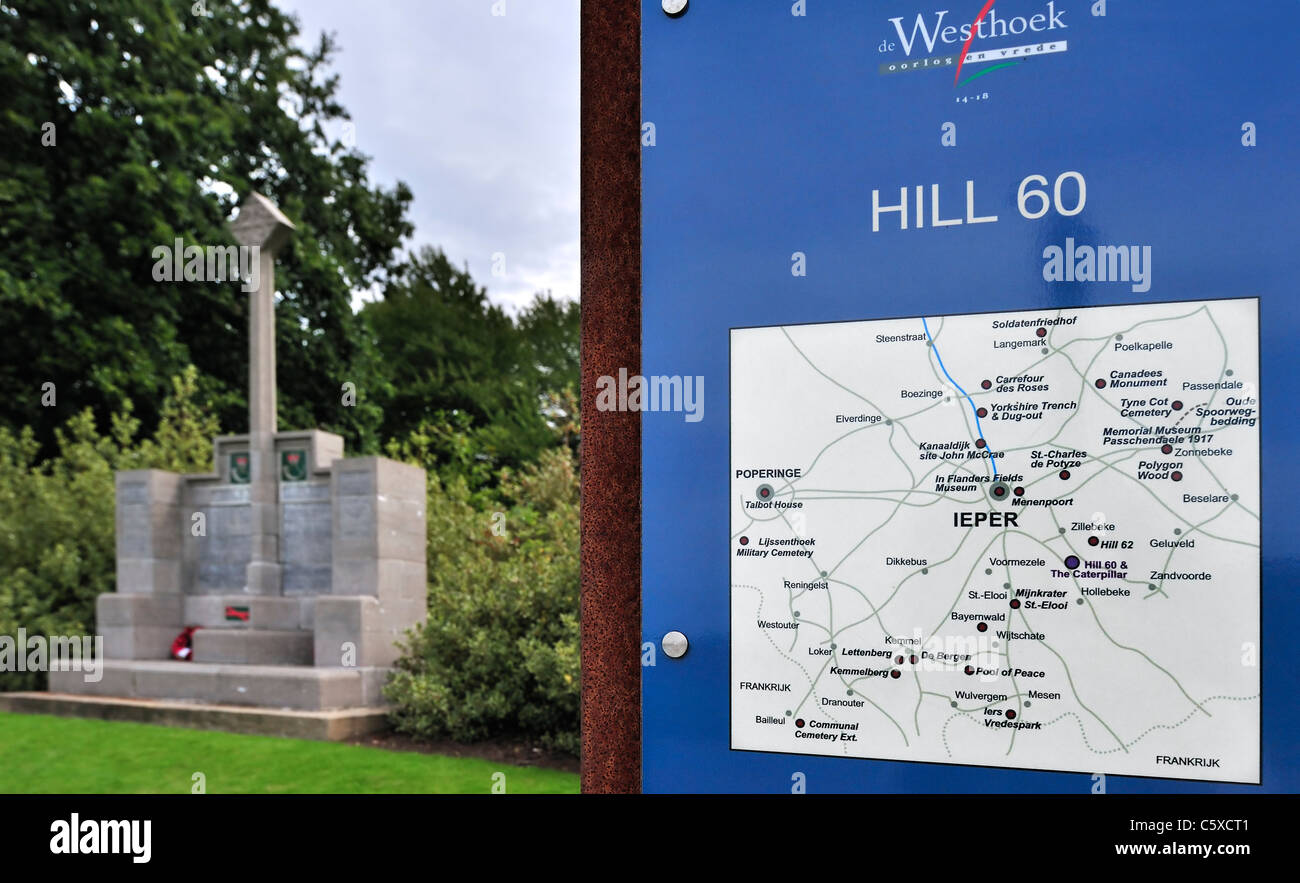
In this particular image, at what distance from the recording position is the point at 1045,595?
1582mm

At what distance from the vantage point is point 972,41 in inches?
64.6

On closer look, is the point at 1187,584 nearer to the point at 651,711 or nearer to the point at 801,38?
the point at 651,711

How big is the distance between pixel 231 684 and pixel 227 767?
2.04 meters

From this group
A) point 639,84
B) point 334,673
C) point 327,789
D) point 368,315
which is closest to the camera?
point 639,84

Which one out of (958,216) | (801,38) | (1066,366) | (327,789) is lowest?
(327,789)

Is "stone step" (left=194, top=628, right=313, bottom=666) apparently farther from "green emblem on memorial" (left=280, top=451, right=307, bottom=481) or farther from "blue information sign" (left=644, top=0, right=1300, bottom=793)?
"blue information sign" (left=644, top=0, right=1300, bottom=793)

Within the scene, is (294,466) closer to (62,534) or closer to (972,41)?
(62,534)

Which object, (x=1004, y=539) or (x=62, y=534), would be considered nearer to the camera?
(x=1004, y=539)

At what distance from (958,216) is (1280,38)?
56 centimetres

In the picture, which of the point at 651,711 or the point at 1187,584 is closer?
the point at 1187,584

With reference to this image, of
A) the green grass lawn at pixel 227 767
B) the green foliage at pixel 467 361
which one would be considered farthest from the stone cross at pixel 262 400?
the green foliage at pixel 467 361

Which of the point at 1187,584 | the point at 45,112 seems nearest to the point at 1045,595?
the point at 1187,584

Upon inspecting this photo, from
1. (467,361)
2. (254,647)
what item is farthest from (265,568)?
(467,361)

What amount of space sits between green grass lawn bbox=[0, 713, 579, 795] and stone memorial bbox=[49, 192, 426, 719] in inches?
34.0
